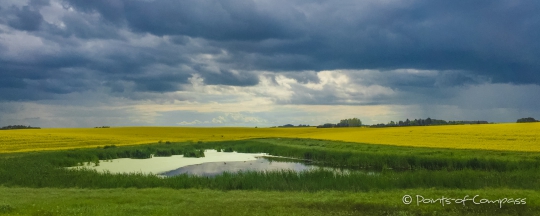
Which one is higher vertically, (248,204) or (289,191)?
(248,204)

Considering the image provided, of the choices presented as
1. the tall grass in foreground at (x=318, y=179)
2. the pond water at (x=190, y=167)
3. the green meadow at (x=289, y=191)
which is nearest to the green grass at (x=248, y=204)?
the green meadow at (x=289, y=191)

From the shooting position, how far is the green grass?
475 inches

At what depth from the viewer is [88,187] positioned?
18.5 m

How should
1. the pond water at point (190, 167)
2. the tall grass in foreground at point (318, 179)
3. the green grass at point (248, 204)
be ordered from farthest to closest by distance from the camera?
the pond water at point (190, 167)
the tall grass in foreground at point (318, 179)
the green grass at point (248, 204)

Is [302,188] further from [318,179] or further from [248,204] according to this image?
Answer: [248,204]

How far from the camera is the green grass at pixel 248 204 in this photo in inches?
475

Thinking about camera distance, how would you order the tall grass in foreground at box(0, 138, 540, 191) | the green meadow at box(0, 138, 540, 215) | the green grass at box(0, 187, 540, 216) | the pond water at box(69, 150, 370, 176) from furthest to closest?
1. the pond water at box(69, 150, 370, 176)
2. the tall grass in foreground at box(0, 138, 540, 191)
3. the green meadow at box(0, 138, 540, 215)
4. the green grass at box(0, 187, 540, 216)

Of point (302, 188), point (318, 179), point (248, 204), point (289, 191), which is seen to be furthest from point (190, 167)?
point (248, 204)

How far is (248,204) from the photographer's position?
12953mm

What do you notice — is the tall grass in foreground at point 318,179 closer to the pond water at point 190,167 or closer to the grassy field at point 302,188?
the grassy field at point 302,188

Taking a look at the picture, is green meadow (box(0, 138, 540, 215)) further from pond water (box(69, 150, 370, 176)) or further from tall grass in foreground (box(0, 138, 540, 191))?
pond water (box(69, 150, 370, 176))

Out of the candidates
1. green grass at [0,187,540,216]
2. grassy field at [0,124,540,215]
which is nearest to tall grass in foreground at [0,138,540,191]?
grassy field at [0,124,540,215]

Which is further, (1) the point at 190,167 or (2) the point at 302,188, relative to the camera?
(1) the point at 190,167

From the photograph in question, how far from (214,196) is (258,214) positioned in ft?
12.4
